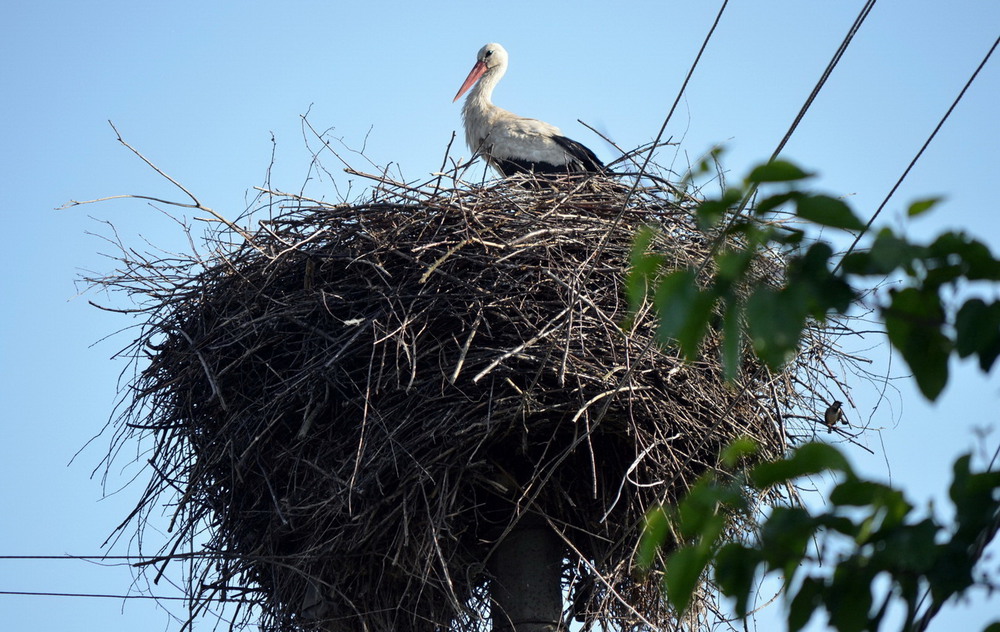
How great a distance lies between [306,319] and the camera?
15.0 feet

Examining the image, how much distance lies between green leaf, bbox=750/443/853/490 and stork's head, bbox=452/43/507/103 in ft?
23.1

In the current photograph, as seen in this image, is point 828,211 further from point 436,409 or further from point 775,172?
point 436,409

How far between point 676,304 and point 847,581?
0.49 m

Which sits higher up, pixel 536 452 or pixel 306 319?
pixel 306 319

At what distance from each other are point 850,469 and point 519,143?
5685 mm

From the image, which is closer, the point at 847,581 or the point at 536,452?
the point at 847,581

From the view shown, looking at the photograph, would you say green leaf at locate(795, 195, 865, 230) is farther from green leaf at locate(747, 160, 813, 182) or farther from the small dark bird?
the small dark bird

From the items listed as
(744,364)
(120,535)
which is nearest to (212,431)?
(120,535)

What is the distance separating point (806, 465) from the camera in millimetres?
1589

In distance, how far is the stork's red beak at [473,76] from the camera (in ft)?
27.6

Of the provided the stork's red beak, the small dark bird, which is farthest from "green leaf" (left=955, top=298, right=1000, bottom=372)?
the stork's red beak

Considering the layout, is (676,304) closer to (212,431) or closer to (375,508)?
(375,508)

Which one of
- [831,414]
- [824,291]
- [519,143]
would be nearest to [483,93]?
[519,143]

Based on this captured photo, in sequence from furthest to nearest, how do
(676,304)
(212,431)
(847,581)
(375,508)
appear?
(212,431) < (375,508) < (847,581) < (676,304)
